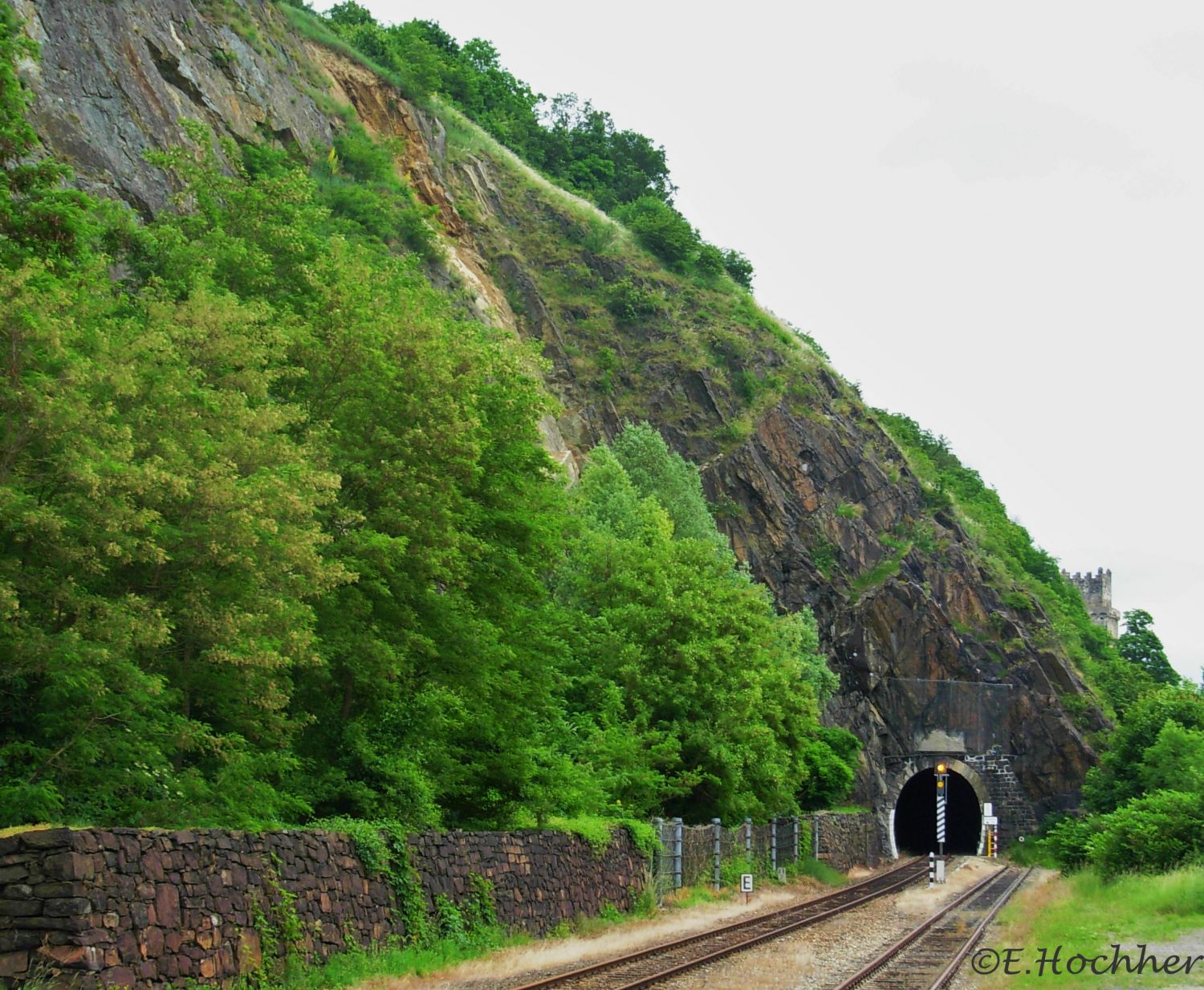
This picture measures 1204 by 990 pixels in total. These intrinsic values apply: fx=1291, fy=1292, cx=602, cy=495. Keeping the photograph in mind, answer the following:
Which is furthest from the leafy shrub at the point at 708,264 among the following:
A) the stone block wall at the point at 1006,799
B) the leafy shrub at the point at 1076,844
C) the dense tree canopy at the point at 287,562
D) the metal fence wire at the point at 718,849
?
the leafy shrub at the point at 1076,844

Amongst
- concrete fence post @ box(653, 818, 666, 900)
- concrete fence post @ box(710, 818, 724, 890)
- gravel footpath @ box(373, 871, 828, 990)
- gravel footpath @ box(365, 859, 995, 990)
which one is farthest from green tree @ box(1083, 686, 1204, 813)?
concrete fence post @ box(653, 818, 666, 900)

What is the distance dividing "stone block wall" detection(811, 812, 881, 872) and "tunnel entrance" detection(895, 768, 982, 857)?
12.0 m

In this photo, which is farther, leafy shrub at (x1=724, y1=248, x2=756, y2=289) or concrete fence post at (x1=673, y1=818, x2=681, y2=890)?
leafy shrub at (x1=724, y1=248, x2=756, y2=289)

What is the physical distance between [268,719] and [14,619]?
15.7 ft

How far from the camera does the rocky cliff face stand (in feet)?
217

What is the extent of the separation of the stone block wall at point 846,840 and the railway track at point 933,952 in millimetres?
15124

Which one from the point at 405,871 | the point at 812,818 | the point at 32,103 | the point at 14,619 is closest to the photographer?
the point at 14,619

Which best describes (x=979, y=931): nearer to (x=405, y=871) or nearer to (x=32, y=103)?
(x=405, y=871)

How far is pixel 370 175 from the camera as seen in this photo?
53.5 meters

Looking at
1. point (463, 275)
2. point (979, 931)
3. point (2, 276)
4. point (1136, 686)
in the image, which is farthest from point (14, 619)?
point (1136, 686)

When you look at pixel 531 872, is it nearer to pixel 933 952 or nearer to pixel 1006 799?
pixel 933 952

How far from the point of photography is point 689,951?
19906 mm

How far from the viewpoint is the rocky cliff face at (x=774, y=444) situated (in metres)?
66.1

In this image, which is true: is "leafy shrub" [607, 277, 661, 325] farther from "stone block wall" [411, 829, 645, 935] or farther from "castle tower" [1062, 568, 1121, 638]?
"castle tower" [1062, 568, 1121, 638]
